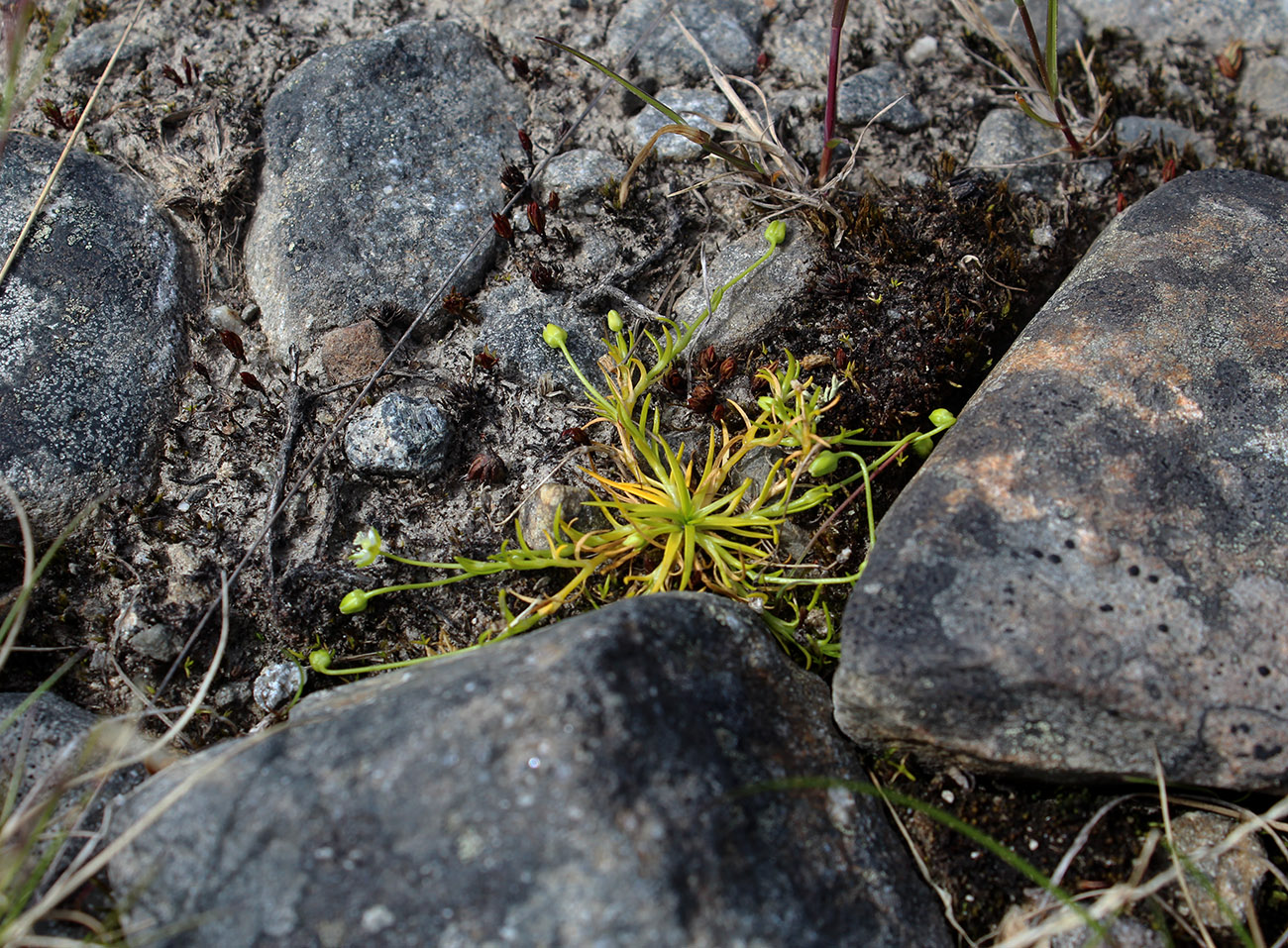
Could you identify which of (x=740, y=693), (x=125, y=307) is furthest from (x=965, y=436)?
(x=125, y=307)

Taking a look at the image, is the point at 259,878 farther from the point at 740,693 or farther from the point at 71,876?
the point at 740,693

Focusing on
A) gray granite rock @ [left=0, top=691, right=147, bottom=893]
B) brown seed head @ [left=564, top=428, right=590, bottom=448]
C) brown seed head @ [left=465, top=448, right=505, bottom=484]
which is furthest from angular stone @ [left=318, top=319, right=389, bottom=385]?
gray granite rock @ [left=0, top=691, right=147, bottom=893]

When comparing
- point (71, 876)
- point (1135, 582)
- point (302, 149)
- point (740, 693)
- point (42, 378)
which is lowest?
point (1135, 582)

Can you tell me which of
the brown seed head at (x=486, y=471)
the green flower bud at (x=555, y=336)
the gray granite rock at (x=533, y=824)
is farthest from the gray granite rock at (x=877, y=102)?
the gray granite rock at (x=533, y=824)

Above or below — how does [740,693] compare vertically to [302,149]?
below

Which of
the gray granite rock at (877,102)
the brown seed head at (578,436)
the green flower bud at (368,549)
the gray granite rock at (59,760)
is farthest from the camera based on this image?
the gray granite rock at (877,102)

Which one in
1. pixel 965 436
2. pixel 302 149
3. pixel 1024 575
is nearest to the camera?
pixel 1024 575

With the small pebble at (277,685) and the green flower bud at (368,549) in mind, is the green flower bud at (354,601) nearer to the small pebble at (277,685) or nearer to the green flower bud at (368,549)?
the green flower bud at (368,549)
